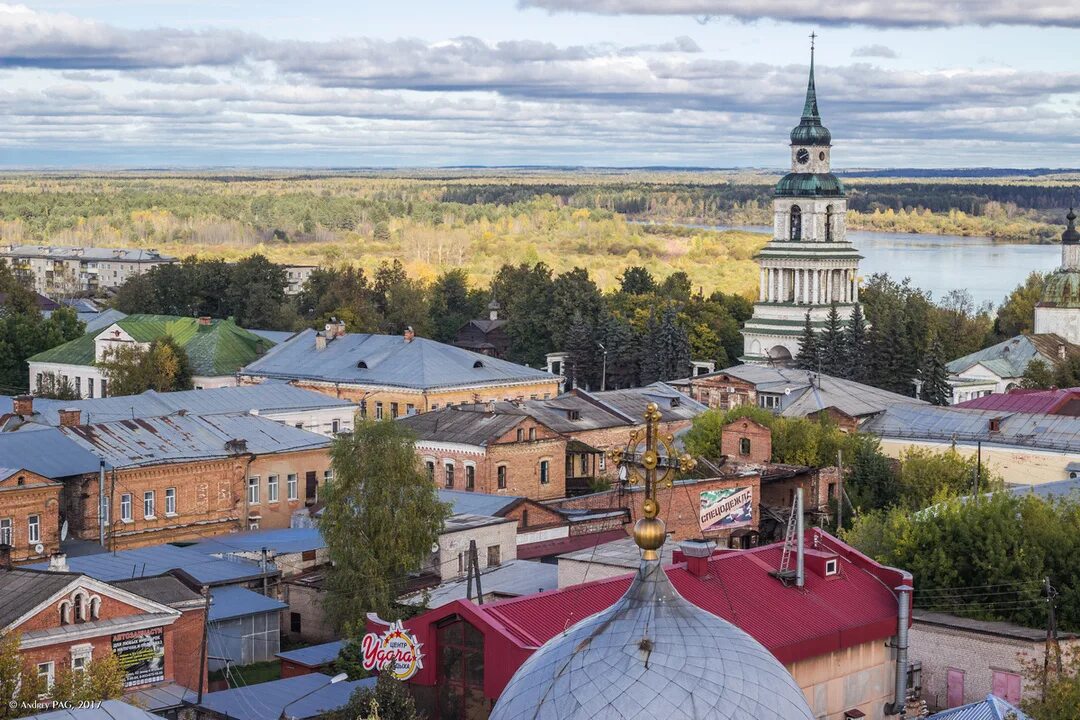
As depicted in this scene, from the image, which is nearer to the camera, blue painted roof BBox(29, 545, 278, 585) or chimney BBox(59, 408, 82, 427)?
blue painted roof BBox(29, 545, 278, 585)

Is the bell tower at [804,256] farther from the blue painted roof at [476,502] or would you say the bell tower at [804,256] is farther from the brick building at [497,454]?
the blue painted roof at [476,502]

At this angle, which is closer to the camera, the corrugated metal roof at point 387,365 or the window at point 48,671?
the window at point 48,671

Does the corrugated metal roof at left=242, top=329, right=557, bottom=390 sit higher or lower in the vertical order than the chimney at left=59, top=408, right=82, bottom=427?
lower

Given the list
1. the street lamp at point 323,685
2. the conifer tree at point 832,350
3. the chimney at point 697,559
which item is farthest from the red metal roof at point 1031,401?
the street lamp at point 323,685

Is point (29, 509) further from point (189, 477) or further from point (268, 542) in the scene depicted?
point (189, 477)

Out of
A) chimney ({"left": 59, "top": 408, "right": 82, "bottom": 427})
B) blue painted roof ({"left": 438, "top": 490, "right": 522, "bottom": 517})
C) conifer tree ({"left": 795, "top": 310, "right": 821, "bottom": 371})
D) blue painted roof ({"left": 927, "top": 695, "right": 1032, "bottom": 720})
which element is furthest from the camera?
conifer tree ({"left": 795, "top": 310, "right": 821, "bottom": 371})

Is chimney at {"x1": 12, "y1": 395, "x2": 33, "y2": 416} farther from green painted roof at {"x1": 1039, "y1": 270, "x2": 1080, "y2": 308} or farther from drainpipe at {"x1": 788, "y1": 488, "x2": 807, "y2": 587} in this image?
green painted roof at {"x1": 1039, "y1": 270, "x2": 1080, "y2": 308}

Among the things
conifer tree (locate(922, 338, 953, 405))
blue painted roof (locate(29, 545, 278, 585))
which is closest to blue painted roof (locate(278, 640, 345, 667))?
blue painted roof (locate(29, 545, 278, 585))

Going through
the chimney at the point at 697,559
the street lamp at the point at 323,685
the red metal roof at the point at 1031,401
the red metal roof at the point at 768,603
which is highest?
the chimney at the point at 697,559
